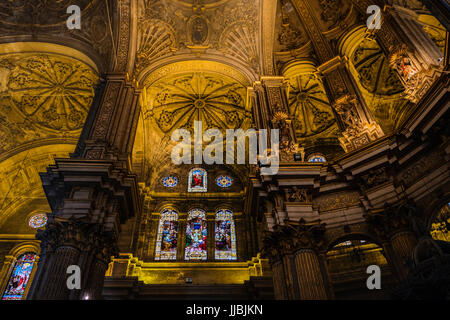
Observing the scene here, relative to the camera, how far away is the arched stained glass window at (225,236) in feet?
51.3

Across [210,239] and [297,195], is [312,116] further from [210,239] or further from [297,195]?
[297,195]

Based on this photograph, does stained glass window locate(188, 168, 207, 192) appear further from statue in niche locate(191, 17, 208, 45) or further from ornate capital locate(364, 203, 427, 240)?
ornate capital locate(364, 203, 427, 240)

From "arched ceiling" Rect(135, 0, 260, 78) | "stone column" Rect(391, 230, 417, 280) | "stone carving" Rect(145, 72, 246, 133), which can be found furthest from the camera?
"stone carving" Rect(145, 72, 246, 133)

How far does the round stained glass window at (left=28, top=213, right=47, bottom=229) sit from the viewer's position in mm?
17383

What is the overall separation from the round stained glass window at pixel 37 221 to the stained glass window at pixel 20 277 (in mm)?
1403

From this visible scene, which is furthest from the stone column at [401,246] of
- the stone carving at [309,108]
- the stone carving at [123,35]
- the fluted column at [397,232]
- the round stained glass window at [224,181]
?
the stone carving at [123,35]

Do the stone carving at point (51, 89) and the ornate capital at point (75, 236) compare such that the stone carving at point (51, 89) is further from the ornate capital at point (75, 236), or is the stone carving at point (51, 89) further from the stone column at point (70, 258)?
the stone column at point (70, 258)

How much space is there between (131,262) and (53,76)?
9.40 m

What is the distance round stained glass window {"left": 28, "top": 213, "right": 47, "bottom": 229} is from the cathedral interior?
3.4 inches

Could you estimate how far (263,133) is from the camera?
12.3 m

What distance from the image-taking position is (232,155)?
19.6m

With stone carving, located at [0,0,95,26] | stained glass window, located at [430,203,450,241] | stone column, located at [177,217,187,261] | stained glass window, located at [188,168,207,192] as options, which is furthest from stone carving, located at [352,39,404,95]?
stone carving, located at [0,0,95,26]
